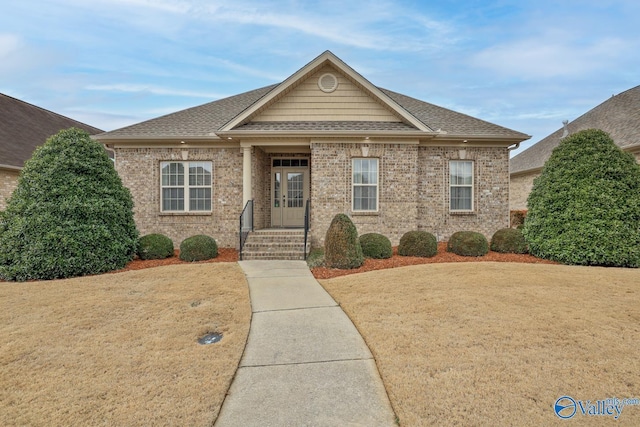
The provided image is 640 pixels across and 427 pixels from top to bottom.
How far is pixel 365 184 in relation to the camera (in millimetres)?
11242

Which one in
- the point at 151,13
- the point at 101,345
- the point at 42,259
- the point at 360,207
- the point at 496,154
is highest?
the point at 151,13

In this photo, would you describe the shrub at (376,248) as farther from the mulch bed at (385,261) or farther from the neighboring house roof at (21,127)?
the neighboring house roof at (21,127)

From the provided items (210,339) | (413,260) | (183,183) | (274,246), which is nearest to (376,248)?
(413,260)

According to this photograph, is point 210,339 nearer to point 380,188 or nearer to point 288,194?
point 380,188

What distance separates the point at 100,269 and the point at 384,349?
7.27 metres

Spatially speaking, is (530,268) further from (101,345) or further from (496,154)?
(101,345)

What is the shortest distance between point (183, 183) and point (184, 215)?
46.2 inches

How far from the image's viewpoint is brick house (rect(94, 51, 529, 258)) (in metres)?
11.0

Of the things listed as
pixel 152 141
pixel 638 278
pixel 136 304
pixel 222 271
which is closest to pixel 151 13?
pixel 152 141

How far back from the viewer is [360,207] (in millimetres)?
11320

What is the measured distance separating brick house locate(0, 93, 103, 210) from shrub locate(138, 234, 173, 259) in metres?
7.02

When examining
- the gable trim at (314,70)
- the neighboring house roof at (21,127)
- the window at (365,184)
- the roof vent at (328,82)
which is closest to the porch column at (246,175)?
the gable trim at (314,70)

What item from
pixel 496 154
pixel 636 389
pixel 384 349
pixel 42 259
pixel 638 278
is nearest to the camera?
pixel 636 389

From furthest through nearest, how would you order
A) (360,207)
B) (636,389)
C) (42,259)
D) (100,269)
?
(360,207) → (100,269) → (42,259) → (636,389)
